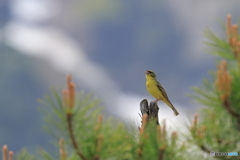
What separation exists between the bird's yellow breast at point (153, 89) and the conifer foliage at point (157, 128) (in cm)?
872

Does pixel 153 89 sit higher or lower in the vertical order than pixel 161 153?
higher

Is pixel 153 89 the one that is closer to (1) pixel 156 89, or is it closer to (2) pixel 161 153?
(1) pixel 156 89

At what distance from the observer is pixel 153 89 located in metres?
12.7

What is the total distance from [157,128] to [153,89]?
359 inches

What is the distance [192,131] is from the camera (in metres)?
3.82

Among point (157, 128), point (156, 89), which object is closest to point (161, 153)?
point (157, 128)

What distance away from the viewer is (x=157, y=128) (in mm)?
3561

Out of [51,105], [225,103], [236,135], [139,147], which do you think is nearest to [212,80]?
[225,103]

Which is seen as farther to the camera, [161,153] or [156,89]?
[156,89]

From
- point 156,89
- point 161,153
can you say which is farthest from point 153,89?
point 161,153

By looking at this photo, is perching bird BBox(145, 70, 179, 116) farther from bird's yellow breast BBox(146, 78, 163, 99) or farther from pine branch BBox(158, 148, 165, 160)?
pine branch BBox(158, 148, 165, 160)

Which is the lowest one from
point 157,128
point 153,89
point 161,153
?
point 161,153

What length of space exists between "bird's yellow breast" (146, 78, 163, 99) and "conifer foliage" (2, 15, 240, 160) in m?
8.72

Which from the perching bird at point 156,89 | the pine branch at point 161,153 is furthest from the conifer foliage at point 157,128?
the perching bird at point 156,89
